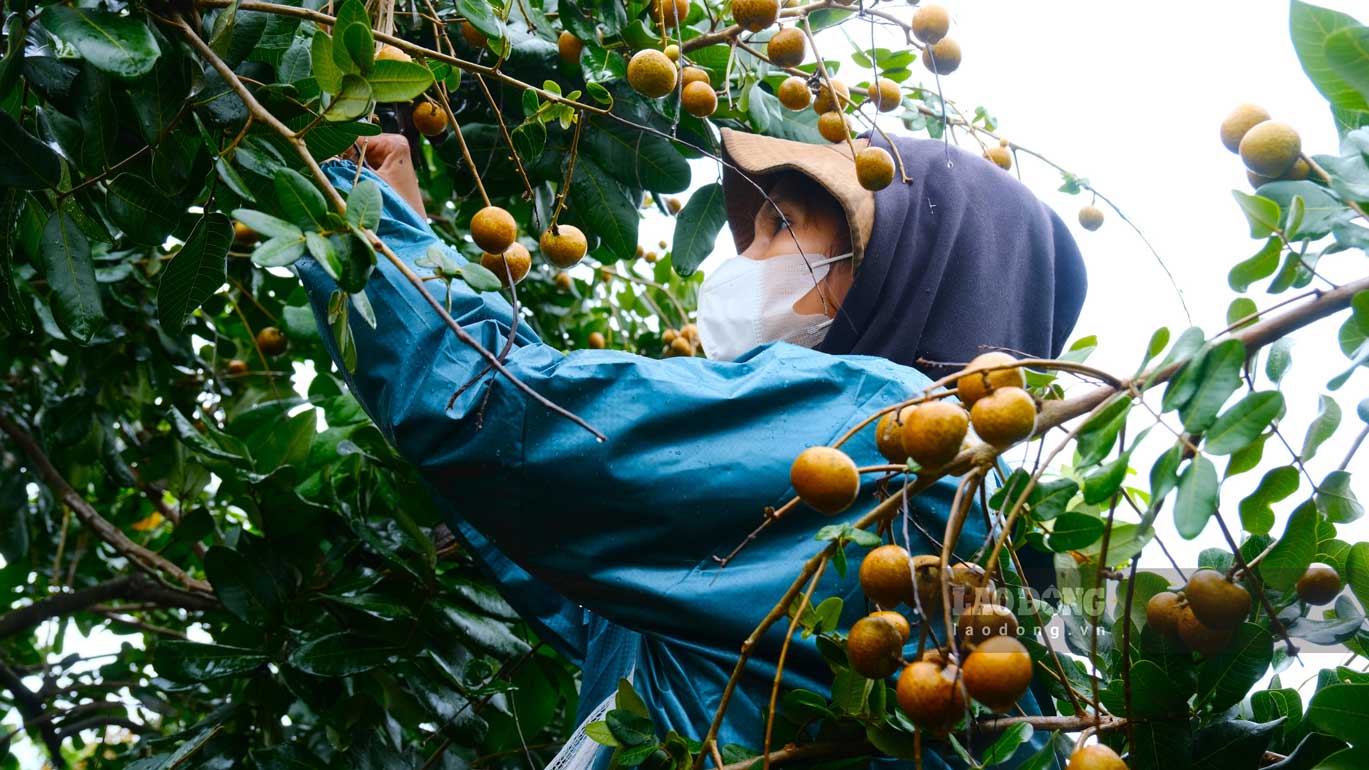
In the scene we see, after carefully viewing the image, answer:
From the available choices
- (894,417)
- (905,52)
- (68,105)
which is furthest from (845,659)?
(905,52)

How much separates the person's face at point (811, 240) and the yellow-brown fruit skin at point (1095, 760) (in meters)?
0.75

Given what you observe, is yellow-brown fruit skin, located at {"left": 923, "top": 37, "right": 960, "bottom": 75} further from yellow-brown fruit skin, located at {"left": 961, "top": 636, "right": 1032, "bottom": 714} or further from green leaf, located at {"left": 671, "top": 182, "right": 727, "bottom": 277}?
yellow-brown fruit skin, located at {"left": 961, "top": 636, "right": 1032, "bottom": 714}

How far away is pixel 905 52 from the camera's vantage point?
1.76 metres

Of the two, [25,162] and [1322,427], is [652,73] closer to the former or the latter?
[25,162]

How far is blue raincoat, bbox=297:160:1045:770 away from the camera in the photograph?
3.68ft

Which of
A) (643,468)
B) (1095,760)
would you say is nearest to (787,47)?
(643,468)

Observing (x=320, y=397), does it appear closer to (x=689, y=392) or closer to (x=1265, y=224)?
(x=689, y=392)

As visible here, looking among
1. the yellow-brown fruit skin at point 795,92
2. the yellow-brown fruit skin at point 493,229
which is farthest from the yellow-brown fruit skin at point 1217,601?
the yellow-brown fruit skin at point 795,92

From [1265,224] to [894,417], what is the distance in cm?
29

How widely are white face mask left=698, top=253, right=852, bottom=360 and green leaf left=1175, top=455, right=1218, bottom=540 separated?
766 millimetres

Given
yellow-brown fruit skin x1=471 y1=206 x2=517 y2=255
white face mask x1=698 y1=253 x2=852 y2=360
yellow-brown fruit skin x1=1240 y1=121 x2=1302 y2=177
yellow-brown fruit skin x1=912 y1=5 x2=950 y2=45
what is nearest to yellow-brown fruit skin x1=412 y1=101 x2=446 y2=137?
yellow-brown fruit skin x1=471 y1=206 x2=517 y2=255

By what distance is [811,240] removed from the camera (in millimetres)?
1521

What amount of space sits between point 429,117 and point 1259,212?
0.90 meters

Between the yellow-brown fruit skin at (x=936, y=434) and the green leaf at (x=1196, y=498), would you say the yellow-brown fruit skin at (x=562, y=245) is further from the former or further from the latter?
the green leaf at (x=1196, y=498)
